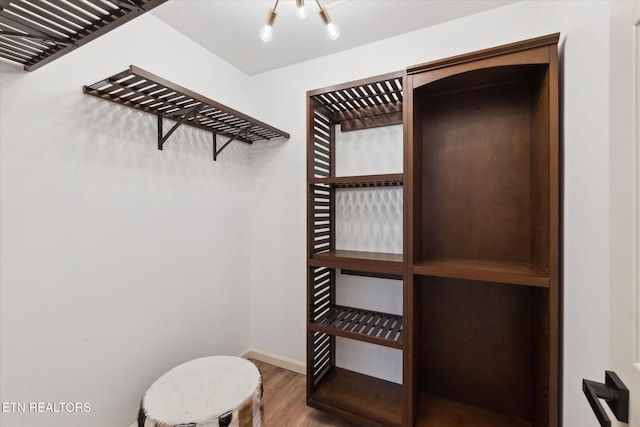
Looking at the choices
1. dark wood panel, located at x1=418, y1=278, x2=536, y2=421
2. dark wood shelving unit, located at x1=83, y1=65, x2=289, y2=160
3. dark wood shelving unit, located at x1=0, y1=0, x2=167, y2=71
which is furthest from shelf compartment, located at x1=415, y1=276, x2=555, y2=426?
dark wood shelving unit, located at x1=0, y1=0, x2=167, y2=71

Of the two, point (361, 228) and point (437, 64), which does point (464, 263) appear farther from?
point (437, 64)

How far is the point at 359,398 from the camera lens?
170cm

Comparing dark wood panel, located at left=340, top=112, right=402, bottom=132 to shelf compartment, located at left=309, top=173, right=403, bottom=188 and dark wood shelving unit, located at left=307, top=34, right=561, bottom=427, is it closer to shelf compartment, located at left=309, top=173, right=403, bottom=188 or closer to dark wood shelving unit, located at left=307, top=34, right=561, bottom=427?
dark wood shelving unit, located at left=307, top=34, right=561, bottom=427

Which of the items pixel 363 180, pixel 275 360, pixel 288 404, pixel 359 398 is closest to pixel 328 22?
pixel 363 180

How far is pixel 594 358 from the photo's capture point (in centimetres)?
87

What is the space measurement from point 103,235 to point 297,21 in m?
1.70

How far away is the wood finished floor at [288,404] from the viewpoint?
168 centimetres

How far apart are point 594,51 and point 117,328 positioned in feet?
7.95

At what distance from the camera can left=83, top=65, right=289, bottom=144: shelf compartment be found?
128cm

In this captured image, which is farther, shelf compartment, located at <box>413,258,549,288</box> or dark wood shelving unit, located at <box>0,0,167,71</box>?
shelf compartment, located at <box>413,258,549,288</box>

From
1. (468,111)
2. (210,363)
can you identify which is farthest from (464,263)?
(210,363)

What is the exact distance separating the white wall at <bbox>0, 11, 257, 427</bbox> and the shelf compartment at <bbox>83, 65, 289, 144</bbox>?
0.07 m

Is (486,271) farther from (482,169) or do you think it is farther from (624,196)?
(624,196)

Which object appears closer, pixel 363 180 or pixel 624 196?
pixel 624 196
